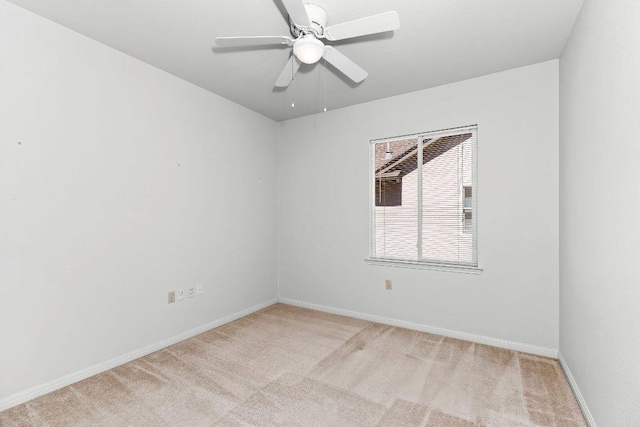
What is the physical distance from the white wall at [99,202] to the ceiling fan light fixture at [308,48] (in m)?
1.68

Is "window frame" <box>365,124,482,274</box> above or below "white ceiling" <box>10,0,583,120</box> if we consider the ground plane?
below

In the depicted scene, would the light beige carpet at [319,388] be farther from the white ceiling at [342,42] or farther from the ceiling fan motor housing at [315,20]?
the white ceiling at [342,42]

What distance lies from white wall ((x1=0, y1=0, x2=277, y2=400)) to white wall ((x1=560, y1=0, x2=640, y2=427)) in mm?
3113

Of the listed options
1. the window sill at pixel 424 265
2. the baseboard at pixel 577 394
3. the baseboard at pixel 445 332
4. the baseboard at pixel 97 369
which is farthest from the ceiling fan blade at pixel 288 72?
the baseboard at pixel 577 394

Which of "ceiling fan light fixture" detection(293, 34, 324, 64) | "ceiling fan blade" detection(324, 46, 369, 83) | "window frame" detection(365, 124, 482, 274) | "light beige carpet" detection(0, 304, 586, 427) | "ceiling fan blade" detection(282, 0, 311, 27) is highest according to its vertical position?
"ceiling fan blade" detection(282, 0, 311, 27)

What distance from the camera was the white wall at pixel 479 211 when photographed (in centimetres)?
269

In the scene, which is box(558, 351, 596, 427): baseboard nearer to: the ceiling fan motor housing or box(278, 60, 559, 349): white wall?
box(278, 60, 559, 349): white wall

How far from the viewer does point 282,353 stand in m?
2.76

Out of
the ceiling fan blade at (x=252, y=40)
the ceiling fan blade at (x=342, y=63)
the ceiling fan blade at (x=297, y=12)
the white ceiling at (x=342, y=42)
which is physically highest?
the white ceiling at (x=342, y=42)

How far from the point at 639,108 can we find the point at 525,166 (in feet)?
5.23

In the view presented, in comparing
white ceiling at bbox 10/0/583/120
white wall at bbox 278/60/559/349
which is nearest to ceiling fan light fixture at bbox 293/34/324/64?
white ceiling at bbox 10/0/583/120

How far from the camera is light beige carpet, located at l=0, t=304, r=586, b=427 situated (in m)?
1.89

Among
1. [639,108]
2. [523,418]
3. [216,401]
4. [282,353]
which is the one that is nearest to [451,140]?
[639,108]

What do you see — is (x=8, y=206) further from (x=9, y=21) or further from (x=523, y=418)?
(x=523, y=418)
